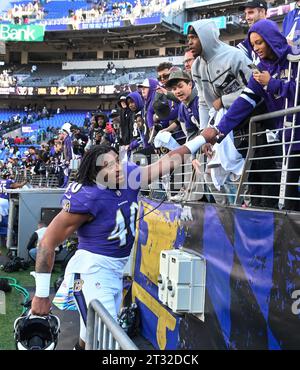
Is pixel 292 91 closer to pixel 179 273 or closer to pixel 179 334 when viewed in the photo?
pixel 179 273

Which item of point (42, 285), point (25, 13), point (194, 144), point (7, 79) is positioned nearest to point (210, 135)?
point (194, 144)

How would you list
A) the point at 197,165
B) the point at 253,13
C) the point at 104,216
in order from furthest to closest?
the point at 253,13
the point at 197,165
the point at 104,216

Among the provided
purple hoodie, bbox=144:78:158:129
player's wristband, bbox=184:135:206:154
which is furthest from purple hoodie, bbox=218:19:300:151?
purple hoodie, bbox=144:78:158:129

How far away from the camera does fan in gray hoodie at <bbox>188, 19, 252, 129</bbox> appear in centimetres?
399

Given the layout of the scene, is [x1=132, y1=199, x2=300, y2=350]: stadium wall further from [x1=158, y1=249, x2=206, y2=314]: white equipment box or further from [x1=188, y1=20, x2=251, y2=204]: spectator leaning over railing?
[x1=188, y1=20, x2=251, y2=204]: spectator leaning over railing

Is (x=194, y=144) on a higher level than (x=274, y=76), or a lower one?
lower

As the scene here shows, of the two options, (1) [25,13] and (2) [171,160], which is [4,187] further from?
(1) [25,13]

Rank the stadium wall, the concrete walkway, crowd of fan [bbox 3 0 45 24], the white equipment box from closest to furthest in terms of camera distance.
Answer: the stadium wall < the white equipment box < the concrete walkway < crowd of fan [bbox 3 0 45 24]

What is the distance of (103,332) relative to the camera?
2.50 meters

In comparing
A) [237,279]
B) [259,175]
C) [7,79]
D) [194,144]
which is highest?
[7,79]

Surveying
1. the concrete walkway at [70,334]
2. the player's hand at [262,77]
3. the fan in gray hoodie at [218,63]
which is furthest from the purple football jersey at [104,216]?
the concrete walkway at [70,334]

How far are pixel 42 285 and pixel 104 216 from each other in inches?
23.5

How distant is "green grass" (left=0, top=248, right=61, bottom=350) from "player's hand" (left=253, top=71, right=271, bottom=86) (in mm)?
3853

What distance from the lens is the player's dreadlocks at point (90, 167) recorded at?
10.9 feet
